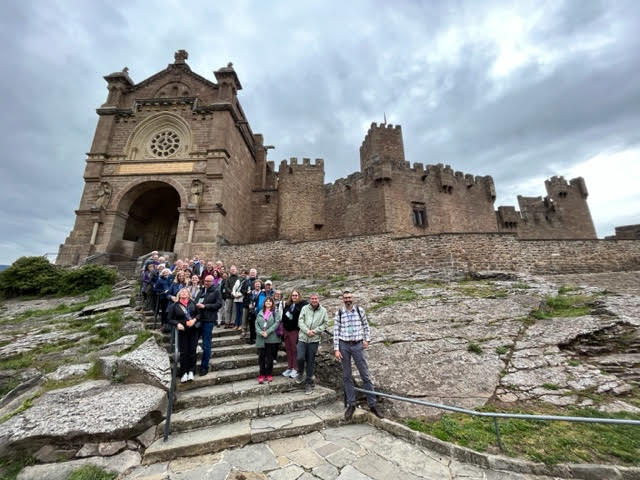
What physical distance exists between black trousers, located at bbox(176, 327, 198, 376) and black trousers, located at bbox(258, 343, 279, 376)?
1.17 meters

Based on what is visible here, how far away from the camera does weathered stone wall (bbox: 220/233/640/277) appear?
11.2 metres

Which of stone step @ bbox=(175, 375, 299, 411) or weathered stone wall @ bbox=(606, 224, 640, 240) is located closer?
stone step @ bbox=(175, 375, 299, 411)

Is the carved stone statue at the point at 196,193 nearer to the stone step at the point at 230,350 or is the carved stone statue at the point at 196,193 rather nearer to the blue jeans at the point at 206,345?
the stone step at the point at 230,350

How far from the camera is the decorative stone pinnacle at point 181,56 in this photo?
2123 cm

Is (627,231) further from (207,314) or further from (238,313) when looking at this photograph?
(207,314)

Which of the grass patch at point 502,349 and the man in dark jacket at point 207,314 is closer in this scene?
the man in dark jacket at point 207,314

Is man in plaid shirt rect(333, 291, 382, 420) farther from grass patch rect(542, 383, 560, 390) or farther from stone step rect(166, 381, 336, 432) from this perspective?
grass patch rect(542, 383, 560, 390)

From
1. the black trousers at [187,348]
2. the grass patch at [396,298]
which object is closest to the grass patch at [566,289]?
the grass patch at [396,298]

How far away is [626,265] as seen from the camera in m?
11.2

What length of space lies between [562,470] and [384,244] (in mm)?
10038

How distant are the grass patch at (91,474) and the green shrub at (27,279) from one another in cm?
1301

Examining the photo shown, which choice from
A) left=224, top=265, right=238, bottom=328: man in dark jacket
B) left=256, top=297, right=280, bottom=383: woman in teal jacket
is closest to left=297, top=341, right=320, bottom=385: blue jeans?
left=256, top=297, right=280, bottom=383: woman in teal jacket

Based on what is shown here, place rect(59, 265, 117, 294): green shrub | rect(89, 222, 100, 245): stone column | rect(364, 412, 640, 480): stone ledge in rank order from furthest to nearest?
rect(89, 222, 100, 245): stone column < rect(59, 265, 117, 294): green shrub < rect(364, 412, 640, 480): stone ledge

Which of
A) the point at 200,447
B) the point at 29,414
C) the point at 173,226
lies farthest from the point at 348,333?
the point at 173,226
